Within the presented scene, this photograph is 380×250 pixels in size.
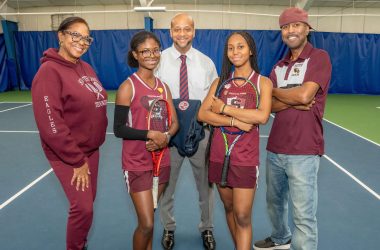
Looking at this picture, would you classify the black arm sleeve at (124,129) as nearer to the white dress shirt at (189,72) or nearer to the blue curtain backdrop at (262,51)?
the white dress shirt at (189,72)

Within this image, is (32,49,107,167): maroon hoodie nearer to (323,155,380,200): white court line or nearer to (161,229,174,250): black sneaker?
(161,229,174,250): black sneaker

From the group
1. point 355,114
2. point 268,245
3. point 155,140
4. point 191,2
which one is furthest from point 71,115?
point 191,2

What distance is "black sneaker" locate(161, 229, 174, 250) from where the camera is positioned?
10.3 feet

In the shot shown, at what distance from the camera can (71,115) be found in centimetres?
234

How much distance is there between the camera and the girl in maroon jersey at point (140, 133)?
2406 mm

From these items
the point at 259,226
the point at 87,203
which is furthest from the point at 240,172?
the point at 259,226

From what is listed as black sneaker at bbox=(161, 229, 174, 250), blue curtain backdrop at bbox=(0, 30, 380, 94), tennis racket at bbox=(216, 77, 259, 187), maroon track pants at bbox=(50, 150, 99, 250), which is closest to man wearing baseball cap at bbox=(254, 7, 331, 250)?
tennis racket at bbox=(216, 77, 259, 187)

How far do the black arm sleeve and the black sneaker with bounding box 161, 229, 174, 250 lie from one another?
4.21 ft

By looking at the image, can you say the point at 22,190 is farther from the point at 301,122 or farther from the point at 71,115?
the point at 301,122

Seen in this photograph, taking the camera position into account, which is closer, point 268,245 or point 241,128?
point 241,128

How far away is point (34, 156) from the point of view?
5949 millimetres

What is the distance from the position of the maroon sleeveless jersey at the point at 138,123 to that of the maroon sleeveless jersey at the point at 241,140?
533 millimetres

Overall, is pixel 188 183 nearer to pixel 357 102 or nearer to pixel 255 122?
pixel 255 122

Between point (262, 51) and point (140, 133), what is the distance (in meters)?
14.5
